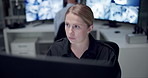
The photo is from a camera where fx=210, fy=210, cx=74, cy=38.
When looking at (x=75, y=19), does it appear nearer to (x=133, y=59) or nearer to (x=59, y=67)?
(x=59, y=67)

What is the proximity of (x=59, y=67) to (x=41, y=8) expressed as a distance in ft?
8.76

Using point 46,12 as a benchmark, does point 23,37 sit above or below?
below

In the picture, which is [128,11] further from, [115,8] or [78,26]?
[78,26]

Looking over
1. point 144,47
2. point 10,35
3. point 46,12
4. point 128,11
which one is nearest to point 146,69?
point 144,47

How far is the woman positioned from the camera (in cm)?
109

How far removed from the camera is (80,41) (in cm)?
119

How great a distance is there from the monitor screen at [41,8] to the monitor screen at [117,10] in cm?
51

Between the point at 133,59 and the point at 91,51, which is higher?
the point at 91,51

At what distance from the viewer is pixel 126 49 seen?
6.99ft

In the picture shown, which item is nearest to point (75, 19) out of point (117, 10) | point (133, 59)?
point (133, 59)

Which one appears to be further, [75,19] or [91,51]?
[91,51]

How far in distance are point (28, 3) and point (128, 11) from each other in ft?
4.65

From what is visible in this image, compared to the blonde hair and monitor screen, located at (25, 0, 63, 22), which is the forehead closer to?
the blonde hair

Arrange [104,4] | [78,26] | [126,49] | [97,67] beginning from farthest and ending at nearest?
[104,4] < [126,49] < [78,26] < [97,67]
